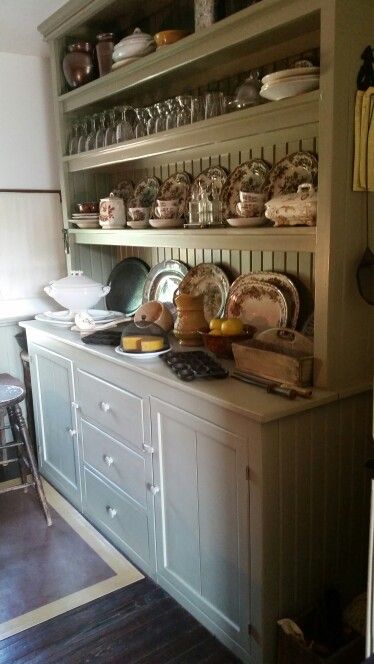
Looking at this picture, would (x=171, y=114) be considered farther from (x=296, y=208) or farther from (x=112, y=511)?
(x=112, y=511)

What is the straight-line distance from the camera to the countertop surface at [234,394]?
1484 millimetres

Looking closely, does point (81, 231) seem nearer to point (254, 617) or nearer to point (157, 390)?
point (157, 390)

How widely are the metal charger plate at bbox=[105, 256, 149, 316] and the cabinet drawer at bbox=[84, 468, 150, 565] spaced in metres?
0.88

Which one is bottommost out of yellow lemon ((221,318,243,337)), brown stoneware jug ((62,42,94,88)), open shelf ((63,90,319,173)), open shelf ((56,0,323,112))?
yellow lemon ((221,318,243,337))

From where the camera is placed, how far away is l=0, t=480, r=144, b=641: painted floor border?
6.29 feet

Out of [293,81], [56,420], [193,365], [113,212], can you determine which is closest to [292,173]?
[293,81]

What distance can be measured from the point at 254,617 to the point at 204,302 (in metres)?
1.21

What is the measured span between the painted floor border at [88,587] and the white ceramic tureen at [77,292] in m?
0.99

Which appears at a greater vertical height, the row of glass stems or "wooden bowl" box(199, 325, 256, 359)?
the row of glass stems

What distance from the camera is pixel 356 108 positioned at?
1.50 meters

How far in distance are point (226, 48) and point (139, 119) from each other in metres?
0.66

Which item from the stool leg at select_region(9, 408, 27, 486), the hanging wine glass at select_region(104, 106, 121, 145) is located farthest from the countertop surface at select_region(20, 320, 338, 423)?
the hanging wine glass at select_region(104, 106, 121, 145)

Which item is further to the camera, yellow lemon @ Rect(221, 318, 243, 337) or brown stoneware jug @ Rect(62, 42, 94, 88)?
A: brown stoneware jug @ Rect(62, 42, 94, 88)

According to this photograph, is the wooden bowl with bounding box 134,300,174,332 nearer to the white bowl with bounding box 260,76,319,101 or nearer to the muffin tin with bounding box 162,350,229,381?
the muffin tin with bounding box 162,350,229,381
